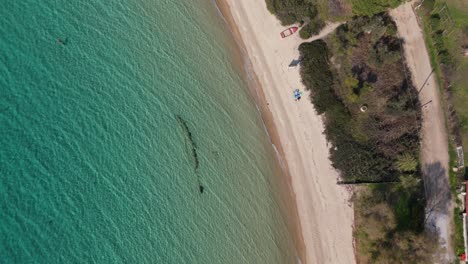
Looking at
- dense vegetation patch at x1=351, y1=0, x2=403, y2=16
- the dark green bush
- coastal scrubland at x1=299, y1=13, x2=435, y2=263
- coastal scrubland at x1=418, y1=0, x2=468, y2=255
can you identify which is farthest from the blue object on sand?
coastal scrubland at x1=418, y1=0, x2=468, y2=255

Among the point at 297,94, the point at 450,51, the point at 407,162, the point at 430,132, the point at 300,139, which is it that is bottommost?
the point at 407,162

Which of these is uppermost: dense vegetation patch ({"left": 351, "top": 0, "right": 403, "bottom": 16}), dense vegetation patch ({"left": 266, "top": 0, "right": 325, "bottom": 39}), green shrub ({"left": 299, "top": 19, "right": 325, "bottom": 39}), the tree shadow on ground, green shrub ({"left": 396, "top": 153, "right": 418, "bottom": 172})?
dense vegetation patch ({"left": 266, "top": 0, "right": 325, "bottom": 39})

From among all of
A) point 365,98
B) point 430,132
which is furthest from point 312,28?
point 430,132

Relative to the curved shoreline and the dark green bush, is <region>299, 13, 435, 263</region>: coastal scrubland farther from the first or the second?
the curved shoreline

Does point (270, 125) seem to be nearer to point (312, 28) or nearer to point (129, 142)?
point (312, 28)

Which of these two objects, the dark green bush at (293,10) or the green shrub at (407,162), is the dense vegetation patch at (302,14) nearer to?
the dark green bush at (293,10)

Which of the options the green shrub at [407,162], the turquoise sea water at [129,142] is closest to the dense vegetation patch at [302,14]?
the turquoise sea water at [129,142]

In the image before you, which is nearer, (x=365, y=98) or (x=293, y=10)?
(x=365, y=98)
